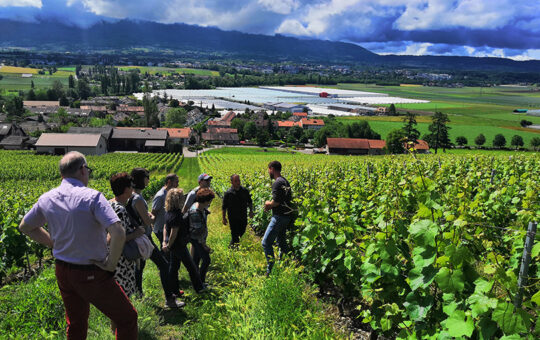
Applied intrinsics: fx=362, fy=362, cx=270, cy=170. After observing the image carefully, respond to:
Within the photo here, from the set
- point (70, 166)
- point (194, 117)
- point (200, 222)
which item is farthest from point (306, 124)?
point (70, 166)

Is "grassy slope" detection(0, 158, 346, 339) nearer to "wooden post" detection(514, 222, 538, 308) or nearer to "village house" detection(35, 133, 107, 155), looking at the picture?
"wooden post" detection(514, 222, 538, 308)

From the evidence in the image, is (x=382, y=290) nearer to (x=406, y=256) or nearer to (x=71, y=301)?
(x=406, y=256)

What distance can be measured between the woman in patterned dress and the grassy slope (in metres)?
0.49

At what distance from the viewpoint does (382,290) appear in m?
3.97

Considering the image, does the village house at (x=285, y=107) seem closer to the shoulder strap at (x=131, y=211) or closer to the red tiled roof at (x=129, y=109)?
the red tiled roof at (x=129, y=109)

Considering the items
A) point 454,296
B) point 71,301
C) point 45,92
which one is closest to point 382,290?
point 454,296

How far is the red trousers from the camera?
3.46 m

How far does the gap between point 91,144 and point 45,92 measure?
91.5m

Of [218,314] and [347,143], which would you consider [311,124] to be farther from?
[218,314]

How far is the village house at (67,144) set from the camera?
61.5 meters

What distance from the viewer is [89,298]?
11.5 feet

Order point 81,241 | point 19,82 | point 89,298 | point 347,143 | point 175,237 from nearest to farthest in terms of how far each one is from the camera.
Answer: point 81,241
point 89,298
point 175,237
point 347,143
point 19,82

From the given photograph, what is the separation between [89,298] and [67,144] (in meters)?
67.3

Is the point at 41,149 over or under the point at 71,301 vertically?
under
